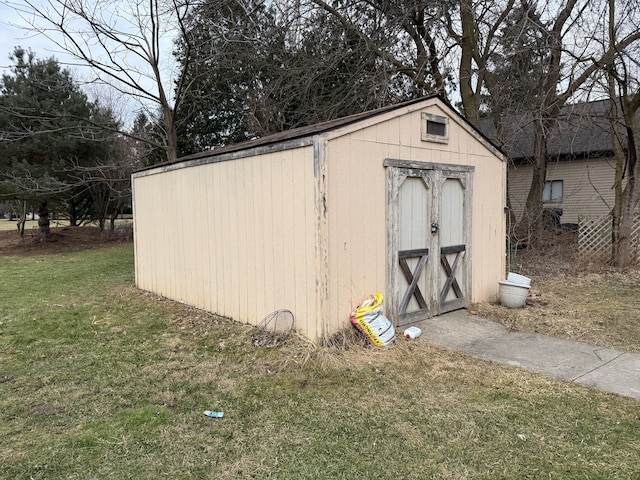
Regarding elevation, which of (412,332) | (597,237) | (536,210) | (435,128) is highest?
(435,128)

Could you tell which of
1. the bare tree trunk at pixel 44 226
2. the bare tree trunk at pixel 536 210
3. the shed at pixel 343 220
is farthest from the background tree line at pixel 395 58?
the bare tree trunk at pixel 44 226

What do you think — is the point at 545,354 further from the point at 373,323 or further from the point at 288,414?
the point at 288,414

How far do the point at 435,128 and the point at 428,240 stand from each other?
1340 millimetres

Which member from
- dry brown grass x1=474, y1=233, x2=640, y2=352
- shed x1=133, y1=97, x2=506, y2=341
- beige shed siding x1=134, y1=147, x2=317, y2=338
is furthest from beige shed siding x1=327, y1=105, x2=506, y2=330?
dry brown grass x1=474, y1=233, x2=640, y2=352

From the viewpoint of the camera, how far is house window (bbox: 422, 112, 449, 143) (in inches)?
199

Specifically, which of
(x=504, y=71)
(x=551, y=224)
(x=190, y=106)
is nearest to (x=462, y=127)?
(x=504, y=71)

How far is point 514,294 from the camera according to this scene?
5.79 meters

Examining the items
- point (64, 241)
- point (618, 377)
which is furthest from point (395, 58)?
point (64, 241)

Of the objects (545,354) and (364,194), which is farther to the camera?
(364,194)

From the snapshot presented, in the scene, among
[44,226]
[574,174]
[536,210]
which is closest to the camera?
[536,210]

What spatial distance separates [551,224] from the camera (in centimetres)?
1248

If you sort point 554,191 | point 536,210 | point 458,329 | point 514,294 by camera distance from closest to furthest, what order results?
point 458,329, point 514,294, point 536,210, point 554,191

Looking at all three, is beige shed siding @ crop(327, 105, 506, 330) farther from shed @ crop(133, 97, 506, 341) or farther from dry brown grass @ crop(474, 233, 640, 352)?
dry brown grass @ crop(474, 233, 640, 352)

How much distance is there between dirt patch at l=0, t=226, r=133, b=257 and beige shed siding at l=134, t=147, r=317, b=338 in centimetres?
1009
